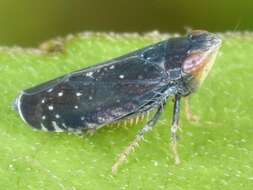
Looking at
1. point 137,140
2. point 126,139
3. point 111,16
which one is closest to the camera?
point 137,140

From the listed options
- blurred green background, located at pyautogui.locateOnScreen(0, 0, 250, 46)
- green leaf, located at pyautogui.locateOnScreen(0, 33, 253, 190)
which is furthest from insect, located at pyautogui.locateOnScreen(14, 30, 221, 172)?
blurred green background, located at pyautogui.locateOnScreen(0, 0, 250, 46)

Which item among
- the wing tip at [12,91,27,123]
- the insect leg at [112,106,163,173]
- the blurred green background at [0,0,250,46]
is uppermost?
the blurred green background at [0,0,250,46]

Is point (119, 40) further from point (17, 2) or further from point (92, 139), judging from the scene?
point (17, 2)

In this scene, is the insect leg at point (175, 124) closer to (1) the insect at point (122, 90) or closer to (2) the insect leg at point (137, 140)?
(1) the insect at point (122, 90)

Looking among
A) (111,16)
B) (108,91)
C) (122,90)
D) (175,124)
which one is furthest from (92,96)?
(111,16)

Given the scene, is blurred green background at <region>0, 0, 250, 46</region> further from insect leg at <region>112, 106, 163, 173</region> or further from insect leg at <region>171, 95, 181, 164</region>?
insect leg at <region>112, 106, 163, 173</region>

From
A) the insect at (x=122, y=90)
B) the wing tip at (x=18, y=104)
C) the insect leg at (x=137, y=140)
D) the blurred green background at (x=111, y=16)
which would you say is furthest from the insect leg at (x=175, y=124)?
the blurred green background at (x=111, y=16)

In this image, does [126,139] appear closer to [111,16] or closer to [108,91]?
[108,91]
